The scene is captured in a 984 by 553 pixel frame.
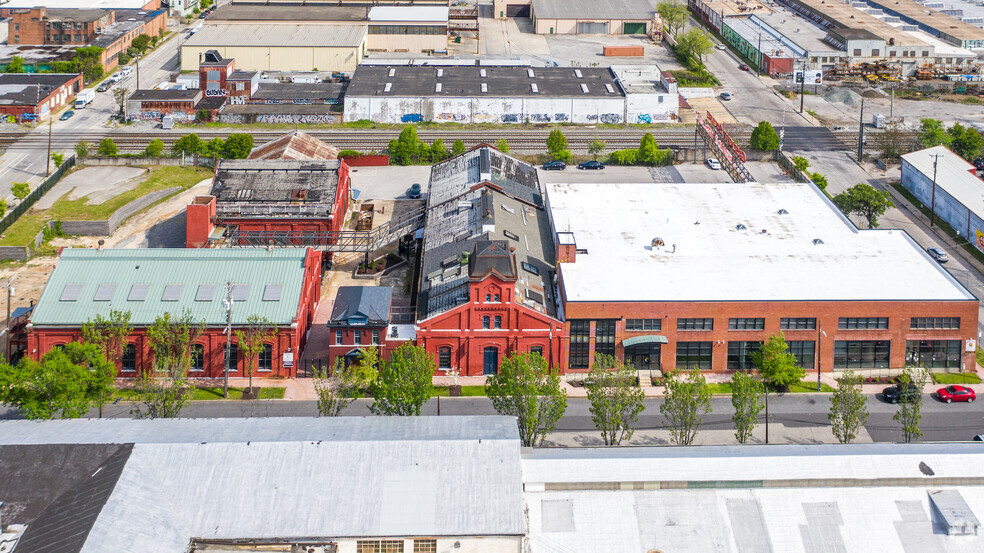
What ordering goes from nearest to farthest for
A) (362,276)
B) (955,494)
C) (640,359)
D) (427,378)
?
(955,494) < (427,378) < (640,359) < (362,276)

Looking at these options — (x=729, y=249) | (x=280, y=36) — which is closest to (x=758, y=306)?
(x=729, y=249)

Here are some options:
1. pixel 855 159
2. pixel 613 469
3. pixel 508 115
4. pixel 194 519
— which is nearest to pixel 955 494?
pixel 613 469

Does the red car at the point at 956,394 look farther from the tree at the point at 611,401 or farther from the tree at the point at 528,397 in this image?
the tree at the point at 528,397

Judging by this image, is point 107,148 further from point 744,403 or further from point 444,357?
point 744,403

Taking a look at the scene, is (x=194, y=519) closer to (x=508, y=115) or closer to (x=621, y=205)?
(x=621, y=205)

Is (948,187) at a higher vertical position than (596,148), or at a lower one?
lower

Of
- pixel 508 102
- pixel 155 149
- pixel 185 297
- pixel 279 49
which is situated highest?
pixel 279 49
